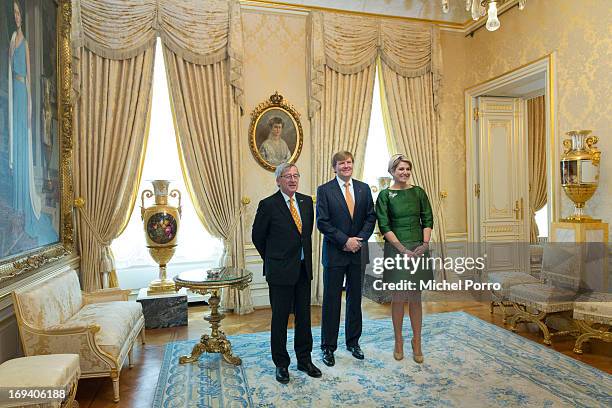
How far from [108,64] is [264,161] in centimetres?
211

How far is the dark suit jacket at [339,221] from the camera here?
3406 mm

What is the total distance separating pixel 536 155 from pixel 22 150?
7697 mm

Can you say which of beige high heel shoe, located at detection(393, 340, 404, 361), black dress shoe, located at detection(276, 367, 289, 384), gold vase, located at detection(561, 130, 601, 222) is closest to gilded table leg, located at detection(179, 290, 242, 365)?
black dress shoe, located at detection(276, 367, 289, 384)

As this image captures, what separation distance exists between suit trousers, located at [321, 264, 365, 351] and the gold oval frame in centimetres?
238

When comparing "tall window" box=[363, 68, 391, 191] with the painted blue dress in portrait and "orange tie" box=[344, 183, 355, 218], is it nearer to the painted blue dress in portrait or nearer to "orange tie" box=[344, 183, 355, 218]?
"orange tie" box=[344, 183, 355, 218]

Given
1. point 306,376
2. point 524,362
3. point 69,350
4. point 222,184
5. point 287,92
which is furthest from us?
point 287,92

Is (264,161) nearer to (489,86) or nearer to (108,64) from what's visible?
(108,64)

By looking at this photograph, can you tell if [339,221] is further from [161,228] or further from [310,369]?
[161,228]

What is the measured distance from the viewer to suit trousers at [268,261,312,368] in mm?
3113

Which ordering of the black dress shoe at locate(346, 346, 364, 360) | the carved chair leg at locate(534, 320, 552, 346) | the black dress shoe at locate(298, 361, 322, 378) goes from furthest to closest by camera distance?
the carved chair leg at locate(534, 320, 552, 346), the black dress shoe at locate(346, 346, 364, 360), the black dress shoe at locate(298, 361, 322, 378)

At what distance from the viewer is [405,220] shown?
11.0 feet

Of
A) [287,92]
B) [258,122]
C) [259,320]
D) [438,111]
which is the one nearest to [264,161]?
[258,122]

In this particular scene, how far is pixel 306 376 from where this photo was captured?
321 cm

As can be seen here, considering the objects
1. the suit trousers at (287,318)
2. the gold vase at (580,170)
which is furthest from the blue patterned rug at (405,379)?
the gold vase at (580,170)
